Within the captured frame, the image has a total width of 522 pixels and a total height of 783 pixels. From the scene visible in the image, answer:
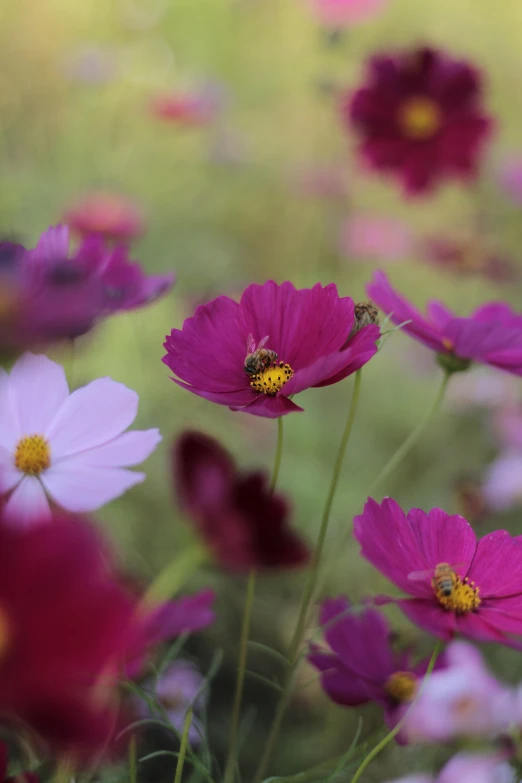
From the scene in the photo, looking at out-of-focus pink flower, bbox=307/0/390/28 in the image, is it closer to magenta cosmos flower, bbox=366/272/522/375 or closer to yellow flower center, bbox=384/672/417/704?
magenta cosmos flower, bbox=366/272/522/375

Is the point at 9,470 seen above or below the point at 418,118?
below

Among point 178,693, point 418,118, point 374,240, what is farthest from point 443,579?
point 374,240

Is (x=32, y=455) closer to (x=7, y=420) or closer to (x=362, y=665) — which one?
(x=7, y=420)

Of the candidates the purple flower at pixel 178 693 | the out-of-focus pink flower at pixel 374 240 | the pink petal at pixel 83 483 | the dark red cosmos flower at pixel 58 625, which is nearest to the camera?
the dark red cosmos flower at pixel 58 625

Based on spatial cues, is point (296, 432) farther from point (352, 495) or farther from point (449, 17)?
point (449, 17)

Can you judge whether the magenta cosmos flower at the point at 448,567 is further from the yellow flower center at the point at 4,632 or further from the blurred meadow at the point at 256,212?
the blurred meadow at the point at 256,212

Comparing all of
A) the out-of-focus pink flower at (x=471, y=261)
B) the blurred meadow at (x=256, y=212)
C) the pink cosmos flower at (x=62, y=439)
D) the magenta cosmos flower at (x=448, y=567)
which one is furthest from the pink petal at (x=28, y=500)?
the out-of-focus pink flower at (x=471, y=261)
